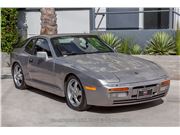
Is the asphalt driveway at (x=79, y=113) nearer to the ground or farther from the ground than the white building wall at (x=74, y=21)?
nearer to the ground

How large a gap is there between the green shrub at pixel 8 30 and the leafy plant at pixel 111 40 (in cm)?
336

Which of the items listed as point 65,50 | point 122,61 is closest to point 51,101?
point 65,50

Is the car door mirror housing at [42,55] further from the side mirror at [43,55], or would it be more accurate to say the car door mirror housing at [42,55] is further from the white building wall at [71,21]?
the white building wall at [71,21]

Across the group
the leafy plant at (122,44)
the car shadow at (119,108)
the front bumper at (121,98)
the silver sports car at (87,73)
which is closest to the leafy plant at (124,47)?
the leafy plant at (122,44)

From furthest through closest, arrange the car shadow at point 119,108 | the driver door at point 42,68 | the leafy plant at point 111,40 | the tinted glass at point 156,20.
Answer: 1. the tinted glass at point 156,20
2. the leafy plant at point 111,40
3. the driver door at point 42,68
4. the car shadow at point 119,108

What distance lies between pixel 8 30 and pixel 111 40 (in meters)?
3.87

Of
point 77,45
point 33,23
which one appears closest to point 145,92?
point 77,45

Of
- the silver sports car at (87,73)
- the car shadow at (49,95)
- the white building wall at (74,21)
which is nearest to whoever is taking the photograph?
the silver sports car at (87,73)

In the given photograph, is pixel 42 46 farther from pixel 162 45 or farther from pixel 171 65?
pixel 162 45

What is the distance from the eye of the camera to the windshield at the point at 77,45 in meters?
7.63

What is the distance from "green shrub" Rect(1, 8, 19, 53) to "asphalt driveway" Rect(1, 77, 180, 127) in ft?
17.0

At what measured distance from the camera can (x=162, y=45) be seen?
10.7 meters

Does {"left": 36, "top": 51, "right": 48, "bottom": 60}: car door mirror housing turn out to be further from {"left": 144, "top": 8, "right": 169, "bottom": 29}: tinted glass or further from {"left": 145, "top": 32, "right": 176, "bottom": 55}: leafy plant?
{"left": 144, "top": 8, "right": 169, "bottom": 29}: tinted glass

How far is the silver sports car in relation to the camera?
6.34 metres
